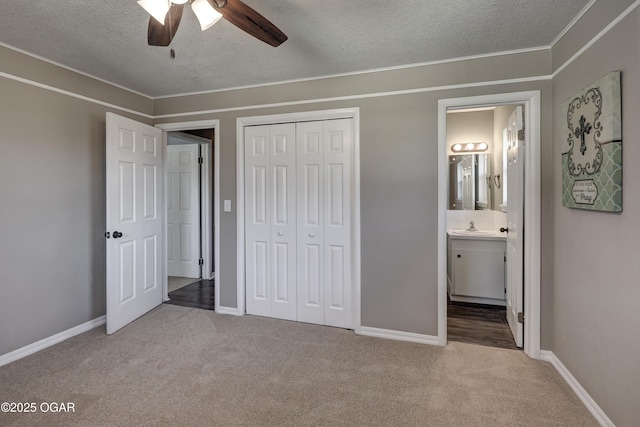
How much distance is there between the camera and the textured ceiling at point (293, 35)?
6.10 ft

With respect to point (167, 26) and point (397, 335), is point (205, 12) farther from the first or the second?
point (397, 335)

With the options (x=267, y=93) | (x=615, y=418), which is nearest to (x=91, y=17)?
(x=267, y=93)

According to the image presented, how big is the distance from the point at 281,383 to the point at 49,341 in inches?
81.6

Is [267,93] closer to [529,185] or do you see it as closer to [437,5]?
[437,5]

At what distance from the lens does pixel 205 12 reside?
1.51 meters

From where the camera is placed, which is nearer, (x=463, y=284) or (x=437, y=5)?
(x=437, y=5)

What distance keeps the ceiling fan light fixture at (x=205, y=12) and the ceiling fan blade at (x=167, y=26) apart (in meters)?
0.08

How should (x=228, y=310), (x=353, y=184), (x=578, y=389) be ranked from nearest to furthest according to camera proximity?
(x=578, y=389)
(x=353, y=184)
(x=228, y=310)

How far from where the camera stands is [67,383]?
2.07 m

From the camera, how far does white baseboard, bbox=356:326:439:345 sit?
104 inches

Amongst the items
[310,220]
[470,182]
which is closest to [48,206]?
[310,220]

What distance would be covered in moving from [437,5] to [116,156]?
2.85 metres

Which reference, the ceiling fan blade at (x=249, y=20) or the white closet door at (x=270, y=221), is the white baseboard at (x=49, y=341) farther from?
the ceiling fan blade at (x=249, y=20)

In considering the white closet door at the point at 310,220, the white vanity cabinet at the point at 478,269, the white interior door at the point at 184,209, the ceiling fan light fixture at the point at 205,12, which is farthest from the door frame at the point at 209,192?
the white vanity cabinet at the point at 478,269
